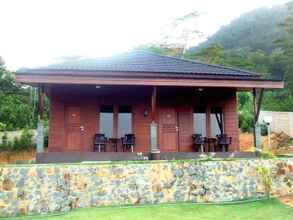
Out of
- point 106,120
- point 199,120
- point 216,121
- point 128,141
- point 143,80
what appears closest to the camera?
point 143,80

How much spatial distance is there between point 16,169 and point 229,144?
27.3 feet

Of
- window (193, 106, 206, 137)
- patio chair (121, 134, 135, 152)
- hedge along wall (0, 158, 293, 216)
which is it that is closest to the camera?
hedge along wall (0, 158, 293, 216)

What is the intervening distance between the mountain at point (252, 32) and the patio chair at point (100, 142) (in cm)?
2625

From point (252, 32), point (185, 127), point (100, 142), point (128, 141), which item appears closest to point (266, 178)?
point (185, 127)

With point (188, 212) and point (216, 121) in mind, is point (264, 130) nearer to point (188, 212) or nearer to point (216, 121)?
point (216, 121)

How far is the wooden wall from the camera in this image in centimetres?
1162

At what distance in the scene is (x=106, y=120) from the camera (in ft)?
39.3

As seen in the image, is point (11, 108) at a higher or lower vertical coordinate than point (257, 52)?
lower

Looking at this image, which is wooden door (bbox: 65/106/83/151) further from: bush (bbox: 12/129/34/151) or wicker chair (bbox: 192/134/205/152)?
bush (bbox: 12/129/34/151)

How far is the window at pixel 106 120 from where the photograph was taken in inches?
469

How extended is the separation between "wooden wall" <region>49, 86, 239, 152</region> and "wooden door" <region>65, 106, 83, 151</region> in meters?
0.08

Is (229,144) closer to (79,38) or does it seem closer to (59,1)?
(59,1)

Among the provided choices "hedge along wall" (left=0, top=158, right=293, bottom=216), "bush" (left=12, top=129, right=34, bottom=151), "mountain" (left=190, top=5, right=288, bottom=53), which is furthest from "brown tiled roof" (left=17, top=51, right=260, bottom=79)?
"mountain" (left=190, top=5, right=288, bottom=53)

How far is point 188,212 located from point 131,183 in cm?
141
